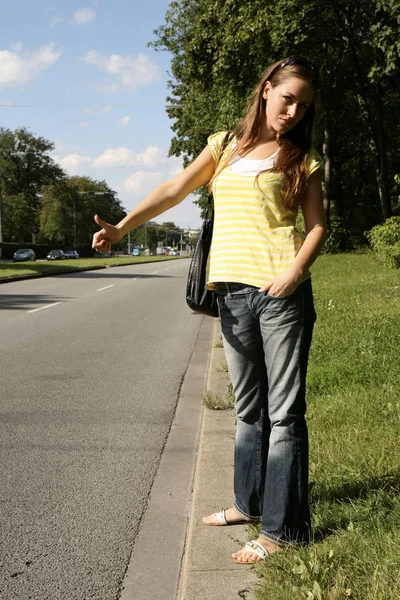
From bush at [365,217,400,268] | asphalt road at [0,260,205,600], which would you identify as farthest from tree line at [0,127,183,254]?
asphalt road at [0,260,205,600]

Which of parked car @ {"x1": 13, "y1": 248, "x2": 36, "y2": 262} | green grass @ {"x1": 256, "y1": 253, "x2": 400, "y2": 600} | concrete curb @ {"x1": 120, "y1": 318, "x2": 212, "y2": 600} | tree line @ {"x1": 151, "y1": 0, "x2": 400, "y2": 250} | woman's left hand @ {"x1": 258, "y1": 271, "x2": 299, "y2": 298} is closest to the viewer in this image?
green grass @ {"x1": 256, "y1": 253, "x2": 400, "y2": 600}

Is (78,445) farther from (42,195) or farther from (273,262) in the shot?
(42,195)

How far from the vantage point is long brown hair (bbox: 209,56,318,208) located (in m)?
2.74

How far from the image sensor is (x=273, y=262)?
2.73m

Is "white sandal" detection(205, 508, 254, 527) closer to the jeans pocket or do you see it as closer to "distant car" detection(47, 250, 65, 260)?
the jeans pocket

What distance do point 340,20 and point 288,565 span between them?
2528 cm

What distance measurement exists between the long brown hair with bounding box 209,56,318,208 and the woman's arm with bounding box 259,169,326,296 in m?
0.06

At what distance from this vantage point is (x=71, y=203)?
88.2m

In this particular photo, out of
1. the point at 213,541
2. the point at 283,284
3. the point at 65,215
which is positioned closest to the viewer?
the point at 283,284

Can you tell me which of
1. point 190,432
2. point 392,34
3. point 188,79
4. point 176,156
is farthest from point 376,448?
point 176,156

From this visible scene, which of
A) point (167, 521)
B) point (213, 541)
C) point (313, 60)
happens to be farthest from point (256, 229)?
point (313, 60)

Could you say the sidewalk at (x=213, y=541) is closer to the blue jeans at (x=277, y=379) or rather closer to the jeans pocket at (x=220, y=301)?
the blue jeans at (x=277, y=379)

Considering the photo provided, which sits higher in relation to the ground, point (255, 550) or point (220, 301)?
point (220, 301)

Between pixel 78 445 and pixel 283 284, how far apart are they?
8.84 feet
